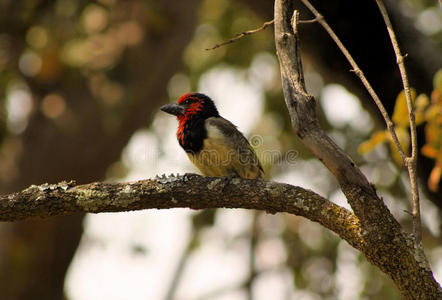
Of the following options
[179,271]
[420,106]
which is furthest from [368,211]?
[179,271]

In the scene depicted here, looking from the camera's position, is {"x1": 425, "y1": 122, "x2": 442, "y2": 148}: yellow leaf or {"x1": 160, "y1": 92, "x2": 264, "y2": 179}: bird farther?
{"x1": 160, "y1": 92, "x2": 264, "y2": 179}: bird

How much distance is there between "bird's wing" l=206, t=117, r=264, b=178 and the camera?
14.0 ft

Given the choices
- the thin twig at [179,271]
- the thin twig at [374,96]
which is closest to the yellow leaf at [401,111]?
the thin twig at [374,96]

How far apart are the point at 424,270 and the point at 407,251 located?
9 cm

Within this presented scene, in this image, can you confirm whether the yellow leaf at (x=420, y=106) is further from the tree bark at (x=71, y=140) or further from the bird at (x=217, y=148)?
the tree bark at (x=71, y=140)

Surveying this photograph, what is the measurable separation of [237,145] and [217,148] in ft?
0.74

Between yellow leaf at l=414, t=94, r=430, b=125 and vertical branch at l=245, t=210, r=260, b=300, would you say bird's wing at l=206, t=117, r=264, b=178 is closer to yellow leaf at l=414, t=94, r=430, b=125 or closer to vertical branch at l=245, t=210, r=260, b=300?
yellow leaf at l=414, t=94, r=430, b=125

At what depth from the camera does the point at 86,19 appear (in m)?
6.43

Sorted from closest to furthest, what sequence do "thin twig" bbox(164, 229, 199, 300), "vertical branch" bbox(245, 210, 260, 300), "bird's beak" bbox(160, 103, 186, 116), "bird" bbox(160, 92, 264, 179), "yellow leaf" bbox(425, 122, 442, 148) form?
"yellow leaf" bbox(425, 122, 442, 148)
"bird" bbox(160, 92, 264, 179)
"bird's beak" bbox(160, 103, 186, 116)
"vertical branch" bbox(245, 210, 260, 300)
"thin twig" bbox(164, 229, 199, 300)

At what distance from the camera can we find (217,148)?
13.7 feet

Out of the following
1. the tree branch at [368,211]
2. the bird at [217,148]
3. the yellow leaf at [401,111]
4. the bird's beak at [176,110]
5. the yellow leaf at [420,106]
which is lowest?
the tree branch at [368,211]

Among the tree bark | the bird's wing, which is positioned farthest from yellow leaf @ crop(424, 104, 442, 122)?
the tree bark

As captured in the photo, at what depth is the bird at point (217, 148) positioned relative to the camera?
4.21m

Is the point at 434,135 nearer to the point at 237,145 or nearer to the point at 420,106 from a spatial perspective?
the point at 420,106
